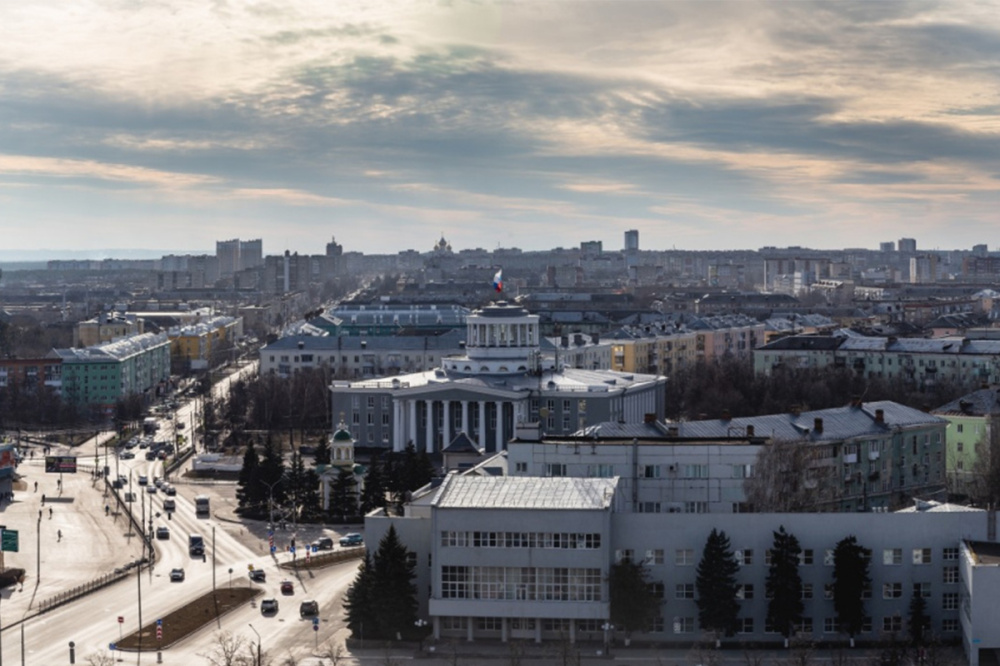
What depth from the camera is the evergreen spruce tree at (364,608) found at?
146 ft

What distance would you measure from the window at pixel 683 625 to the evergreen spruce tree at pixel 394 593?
6.54 meters

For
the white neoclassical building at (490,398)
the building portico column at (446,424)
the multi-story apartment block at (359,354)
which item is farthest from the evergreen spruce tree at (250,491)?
the multi-story apartment block at (359,354)

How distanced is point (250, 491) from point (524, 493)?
82.0 feet

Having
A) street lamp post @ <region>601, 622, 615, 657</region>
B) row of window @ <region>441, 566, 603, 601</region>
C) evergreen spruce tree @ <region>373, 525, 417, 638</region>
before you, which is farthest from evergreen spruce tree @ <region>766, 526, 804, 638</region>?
evergreen spruce tree @ <region>373, 525, 417, 638</region>

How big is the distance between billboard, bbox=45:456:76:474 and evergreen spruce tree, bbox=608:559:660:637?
41.3 meters

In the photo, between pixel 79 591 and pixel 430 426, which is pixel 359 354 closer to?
pixel 430 426

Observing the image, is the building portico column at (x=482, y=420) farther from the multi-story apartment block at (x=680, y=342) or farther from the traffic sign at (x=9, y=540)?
the multi-story apartment block at (x=680, y=342)

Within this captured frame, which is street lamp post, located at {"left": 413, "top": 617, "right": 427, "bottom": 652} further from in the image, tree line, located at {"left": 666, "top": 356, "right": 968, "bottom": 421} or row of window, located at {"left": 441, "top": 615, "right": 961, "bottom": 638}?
tree line, located at {"left": 666, "top": 356, "right": 968, "bottom": 421}

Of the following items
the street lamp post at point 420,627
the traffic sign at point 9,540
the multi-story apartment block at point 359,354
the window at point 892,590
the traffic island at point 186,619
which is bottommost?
the traffic island at point 186,619

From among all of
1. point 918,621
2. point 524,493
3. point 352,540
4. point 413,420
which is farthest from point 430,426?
point 918,621

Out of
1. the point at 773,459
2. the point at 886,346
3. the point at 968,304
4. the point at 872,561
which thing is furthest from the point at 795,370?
the point at 968,304

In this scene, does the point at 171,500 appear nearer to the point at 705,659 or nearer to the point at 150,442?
the point at 150,442

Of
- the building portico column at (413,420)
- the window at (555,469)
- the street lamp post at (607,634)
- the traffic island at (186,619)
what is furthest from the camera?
the building portico column at (413,420)

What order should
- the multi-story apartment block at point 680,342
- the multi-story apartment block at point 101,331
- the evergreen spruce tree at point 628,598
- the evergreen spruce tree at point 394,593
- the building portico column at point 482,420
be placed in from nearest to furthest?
1. the evergreen spruce tree at point 628,598
2. the evergreen spruce tree at point 394,593
3. the building portico column at point 482,420
4. the multi-story apartment block at point 680,342
5. the multi-story apartment block at point 101,331
